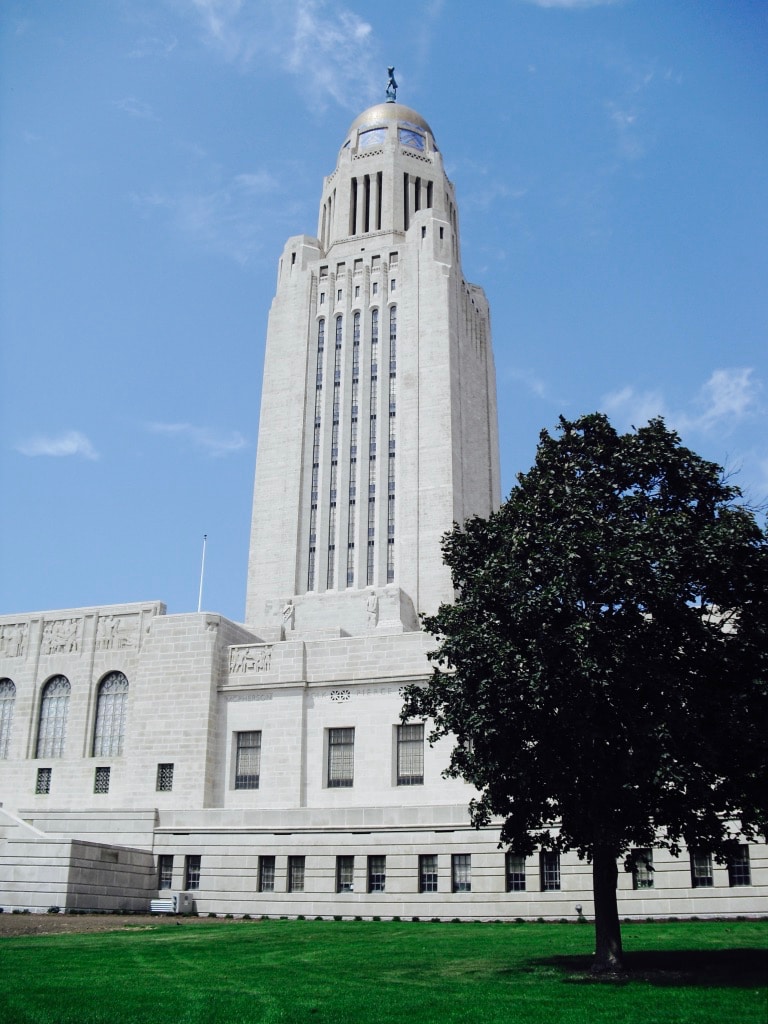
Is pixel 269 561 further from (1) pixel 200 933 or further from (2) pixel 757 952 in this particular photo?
(2) pixel 757 952

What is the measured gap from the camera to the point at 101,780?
2028 inches

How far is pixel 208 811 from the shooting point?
46.2 metres

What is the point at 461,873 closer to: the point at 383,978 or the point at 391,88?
the point at 383,978

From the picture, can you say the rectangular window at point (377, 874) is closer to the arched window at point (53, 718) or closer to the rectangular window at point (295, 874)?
the rectangular window at point (295, 874)

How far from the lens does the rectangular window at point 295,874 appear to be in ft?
143

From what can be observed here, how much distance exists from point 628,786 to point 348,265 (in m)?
55.8

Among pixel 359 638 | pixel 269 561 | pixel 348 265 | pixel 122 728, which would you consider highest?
pixel 348 265

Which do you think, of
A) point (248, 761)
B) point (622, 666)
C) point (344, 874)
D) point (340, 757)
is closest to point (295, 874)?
point (344, 874)

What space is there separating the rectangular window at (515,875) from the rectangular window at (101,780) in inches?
862

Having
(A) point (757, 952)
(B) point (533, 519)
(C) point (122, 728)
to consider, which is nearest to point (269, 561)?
(C) point (122, 728)

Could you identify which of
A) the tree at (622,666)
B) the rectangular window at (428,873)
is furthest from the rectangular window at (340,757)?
the tree at (622,666)

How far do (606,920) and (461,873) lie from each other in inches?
763

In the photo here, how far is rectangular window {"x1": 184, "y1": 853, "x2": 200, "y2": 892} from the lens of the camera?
4516cm

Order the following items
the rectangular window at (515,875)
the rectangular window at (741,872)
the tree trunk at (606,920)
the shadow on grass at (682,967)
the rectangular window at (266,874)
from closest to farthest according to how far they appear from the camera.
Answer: the shadow on grass at (682,967), the tree trunk at (606,920), the rectangular window at (741,872), the rectangular window at (515,875), the rectangular window at (266,874)
